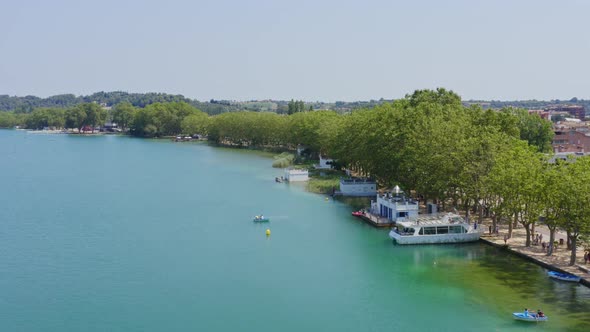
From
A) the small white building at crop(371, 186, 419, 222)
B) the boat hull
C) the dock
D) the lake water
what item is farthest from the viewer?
the dock

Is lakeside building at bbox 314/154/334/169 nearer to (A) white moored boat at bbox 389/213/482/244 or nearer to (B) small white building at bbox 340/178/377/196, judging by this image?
(B) small white building at bbox 340/178/377/196

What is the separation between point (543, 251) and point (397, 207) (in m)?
13.5

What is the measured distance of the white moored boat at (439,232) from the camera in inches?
1793

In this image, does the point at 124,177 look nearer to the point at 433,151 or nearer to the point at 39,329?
the point at 433,151

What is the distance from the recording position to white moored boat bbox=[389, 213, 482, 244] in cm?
4553

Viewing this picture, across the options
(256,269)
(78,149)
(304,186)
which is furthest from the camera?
(78,149)

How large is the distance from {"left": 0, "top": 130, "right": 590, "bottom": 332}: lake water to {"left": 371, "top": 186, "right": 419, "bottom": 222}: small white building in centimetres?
244

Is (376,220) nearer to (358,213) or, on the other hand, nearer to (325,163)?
(358,213)

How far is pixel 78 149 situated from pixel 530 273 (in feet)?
424

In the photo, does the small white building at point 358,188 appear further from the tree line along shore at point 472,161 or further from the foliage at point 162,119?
the foliage at point 162,119

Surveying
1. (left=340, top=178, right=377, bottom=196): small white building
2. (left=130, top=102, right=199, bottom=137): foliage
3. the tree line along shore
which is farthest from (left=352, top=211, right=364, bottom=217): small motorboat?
(left=130, top=102, right=199, bottom=137): foliage

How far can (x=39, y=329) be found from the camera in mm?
30469

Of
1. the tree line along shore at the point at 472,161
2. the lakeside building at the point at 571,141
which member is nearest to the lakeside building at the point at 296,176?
the tree line along shore at the point at 472,161

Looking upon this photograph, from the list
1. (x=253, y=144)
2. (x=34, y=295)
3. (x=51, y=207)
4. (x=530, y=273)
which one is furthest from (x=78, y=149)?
(x=530, y=273)
